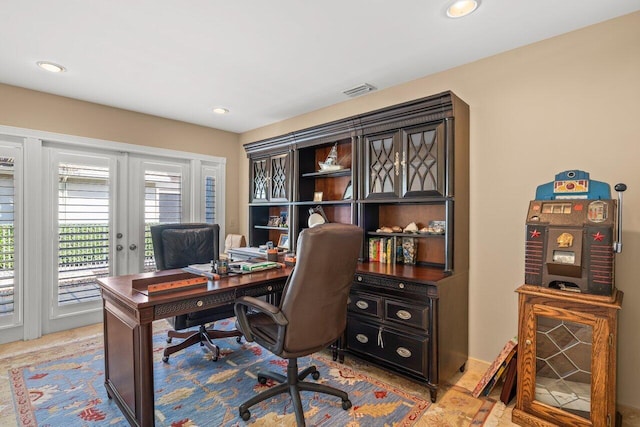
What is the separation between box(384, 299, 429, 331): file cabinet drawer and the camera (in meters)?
2.27

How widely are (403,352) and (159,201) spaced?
3518mm

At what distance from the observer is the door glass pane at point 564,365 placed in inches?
71.2

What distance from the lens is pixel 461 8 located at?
6.45ft

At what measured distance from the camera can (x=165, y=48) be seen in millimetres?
2467

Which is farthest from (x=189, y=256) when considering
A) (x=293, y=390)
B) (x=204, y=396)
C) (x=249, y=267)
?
(x=293, y=390)

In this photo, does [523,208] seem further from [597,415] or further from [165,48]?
[165,48]

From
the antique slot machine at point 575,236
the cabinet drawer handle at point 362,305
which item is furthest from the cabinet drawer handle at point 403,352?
the antique slot machine at point 575,236

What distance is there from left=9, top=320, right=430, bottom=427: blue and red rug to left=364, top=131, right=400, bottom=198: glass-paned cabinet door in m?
1.56

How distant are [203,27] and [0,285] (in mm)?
3235

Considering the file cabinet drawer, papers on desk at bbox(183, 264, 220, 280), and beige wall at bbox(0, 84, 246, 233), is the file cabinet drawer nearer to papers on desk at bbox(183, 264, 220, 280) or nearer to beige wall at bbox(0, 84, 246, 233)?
papers on desk at bbox(183, 264, 220, 280)

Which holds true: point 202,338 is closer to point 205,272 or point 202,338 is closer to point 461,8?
point 205,272

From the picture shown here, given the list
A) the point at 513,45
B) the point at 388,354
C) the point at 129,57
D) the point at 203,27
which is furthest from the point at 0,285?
the point at 513,45

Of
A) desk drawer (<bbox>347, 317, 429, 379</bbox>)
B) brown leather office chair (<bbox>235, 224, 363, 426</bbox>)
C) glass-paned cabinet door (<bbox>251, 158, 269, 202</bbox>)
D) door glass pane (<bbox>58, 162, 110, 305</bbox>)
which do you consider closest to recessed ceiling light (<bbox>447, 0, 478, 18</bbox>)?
brown leather office chair (<bbox>235, 224, 363, 426</bbox>)

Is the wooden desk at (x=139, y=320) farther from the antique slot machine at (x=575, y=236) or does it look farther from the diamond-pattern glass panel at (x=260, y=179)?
the diamond-pattern glass panel at (x=260, y=179)
